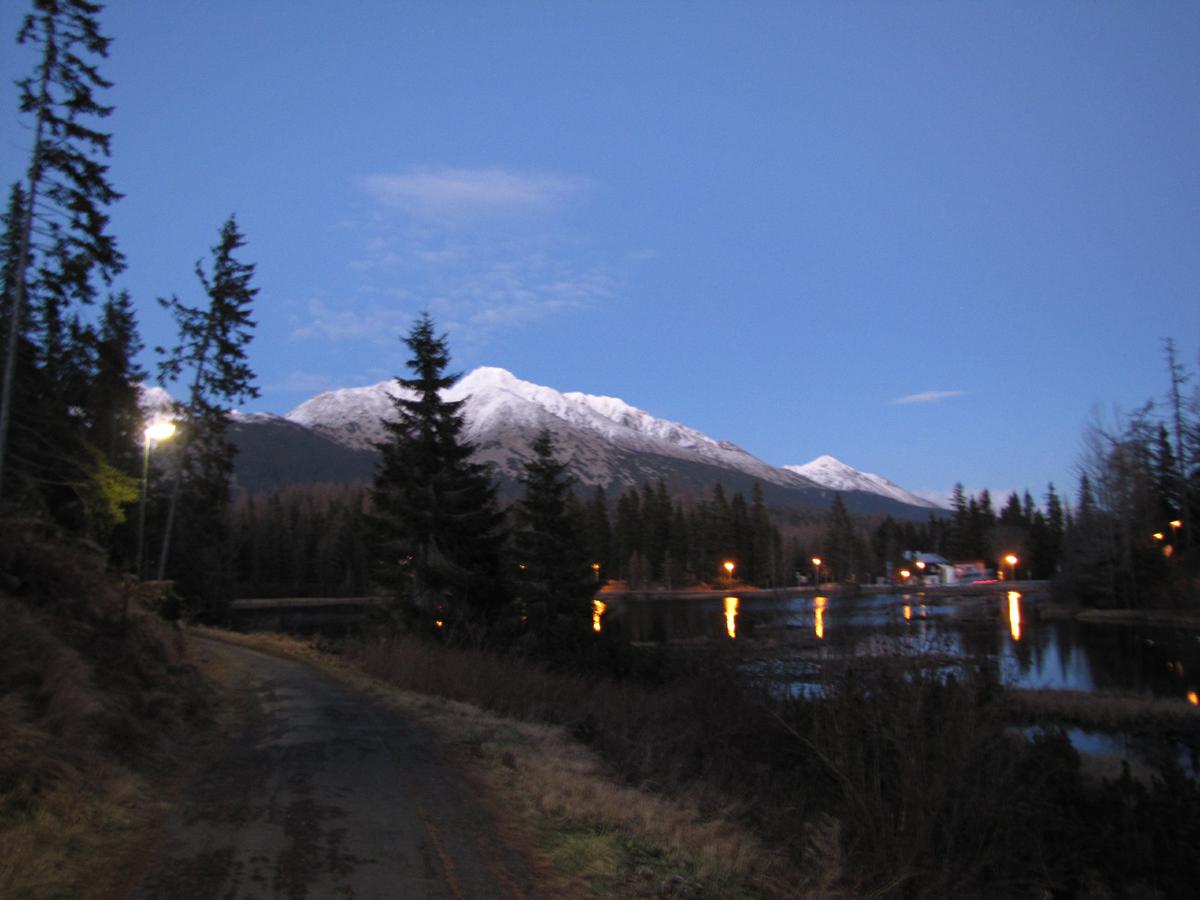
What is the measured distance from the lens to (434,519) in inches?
1076

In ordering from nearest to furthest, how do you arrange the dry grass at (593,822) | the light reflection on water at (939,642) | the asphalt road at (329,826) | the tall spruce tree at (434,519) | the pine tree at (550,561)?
1. the asphalt road at (329,826)
2. the dry grass at (593,822)
3. the light reflection on water at (939,642)
4. the tall spruce tree at (434,519)
5. the pine tree at (550,561)

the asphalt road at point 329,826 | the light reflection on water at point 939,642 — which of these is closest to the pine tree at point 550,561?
the light reflection on water at point 939,642

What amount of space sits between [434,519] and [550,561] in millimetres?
5563

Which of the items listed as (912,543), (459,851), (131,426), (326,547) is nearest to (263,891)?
(459,851)

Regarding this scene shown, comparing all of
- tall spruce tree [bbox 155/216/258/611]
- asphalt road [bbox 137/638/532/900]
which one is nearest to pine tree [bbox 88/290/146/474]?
tall spruce tree [bbox 155/216/258/611]

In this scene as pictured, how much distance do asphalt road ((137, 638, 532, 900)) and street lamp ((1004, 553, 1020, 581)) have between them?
104 metres

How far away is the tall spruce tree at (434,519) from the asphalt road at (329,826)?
16066mm

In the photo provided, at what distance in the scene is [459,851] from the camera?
640cm

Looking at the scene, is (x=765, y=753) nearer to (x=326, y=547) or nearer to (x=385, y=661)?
(x=385, y=661)

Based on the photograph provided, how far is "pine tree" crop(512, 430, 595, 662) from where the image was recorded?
30.0 metres

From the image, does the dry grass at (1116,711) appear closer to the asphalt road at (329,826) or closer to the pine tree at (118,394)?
the asphalt road at (329,826)

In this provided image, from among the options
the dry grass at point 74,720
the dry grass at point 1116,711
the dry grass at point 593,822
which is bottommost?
the dry grass at point 1116,711

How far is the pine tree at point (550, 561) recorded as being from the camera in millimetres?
29953

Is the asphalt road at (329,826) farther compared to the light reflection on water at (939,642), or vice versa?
the light reflection on water at (939,642)
